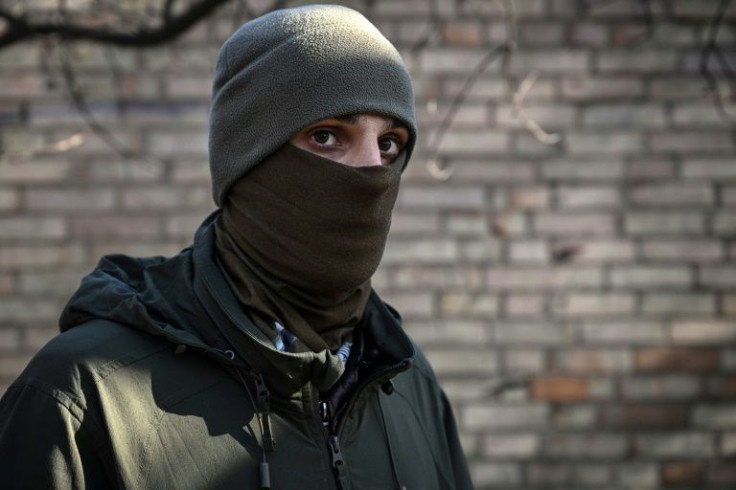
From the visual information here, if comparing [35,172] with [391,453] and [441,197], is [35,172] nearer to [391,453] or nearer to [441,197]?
[441,197]

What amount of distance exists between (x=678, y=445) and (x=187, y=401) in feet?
9.25

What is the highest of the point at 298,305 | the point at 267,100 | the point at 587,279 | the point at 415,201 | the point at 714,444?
the point at 267,100

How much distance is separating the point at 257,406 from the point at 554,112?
102 inches

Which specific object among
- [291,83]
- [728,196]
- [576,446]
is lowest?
[576,446]

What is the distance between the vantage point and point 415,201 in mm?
4000

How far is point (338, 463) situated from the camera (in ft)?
5.82

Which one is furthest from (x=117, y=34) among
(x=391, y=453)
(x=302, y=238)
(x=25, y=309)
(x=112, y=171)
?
(x=25, y=309)

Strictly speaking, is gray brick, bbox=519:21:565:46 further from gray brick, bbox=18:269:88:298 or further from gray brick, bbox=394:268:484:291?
gray brick, bbox=18:269:88:298

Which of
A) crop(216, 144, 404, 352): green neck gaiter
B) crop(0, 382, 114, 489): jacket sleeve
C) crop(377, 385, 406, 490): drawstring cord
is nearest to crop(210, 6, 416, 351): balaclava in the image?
crop(216, 144, 404, 352): green neck gaiter

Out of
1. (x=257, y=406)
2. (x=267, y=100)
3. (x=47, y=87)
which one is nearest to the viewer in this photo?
(x=257, y=406)

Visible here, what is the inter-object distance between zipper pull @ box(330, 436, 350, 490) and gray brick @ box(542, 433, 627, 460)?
2.38 metres

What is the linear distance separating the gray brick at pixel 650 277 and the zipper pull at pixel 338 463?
8.11 feet

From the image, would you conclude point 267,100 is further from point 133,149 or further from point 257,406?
point 133,149

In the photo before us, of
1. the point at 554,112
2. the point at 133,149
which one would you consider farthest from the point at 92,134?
the point at 554,112
